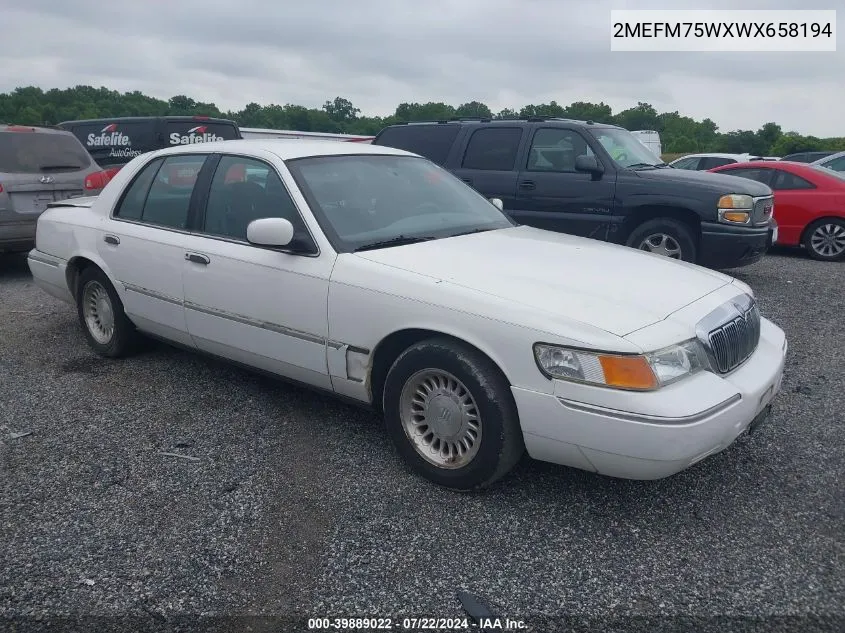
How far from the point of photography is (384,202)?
4.18 meters

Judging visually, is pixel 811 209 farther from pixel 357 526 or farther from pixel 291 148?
pixel 357 526

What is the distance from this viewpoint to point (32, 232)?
7.91 metres

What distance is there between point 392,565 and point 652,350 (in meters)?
1.32

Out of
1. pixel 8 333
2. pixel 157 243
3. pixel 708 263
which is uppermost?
pixel 157 243

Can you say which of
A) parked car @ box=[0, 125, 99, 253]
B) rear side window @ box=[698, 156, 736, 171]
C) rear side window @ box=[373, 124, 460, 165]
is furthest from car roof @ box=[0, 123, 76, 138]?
rear side window @ box=[698, 156, 736, 171]

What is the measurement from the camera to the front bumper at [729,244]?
747 centimetres

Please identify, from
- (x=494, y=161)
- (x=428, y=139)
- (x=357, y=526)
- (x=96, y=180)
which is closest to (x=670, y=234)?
(x=494, y=161)

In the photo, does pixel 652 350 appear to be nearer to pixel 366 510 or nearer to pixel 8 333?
pixel 366 510

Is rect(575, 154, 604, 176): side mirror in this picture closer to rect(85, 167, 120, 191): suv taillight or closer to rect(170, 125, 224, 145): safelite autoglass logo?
rect(85, 167, 120, 191): suv taillight

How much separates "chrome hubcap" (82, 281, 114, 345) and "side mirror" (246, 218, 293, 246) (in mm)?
1980

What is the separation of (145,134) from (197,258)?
8.13 metres

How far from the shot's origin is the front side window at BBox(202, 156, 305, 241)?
4.06m

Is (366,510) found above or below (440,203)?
below

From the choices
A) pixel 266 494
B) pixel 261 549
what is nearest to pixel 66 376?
pixel 266 494
